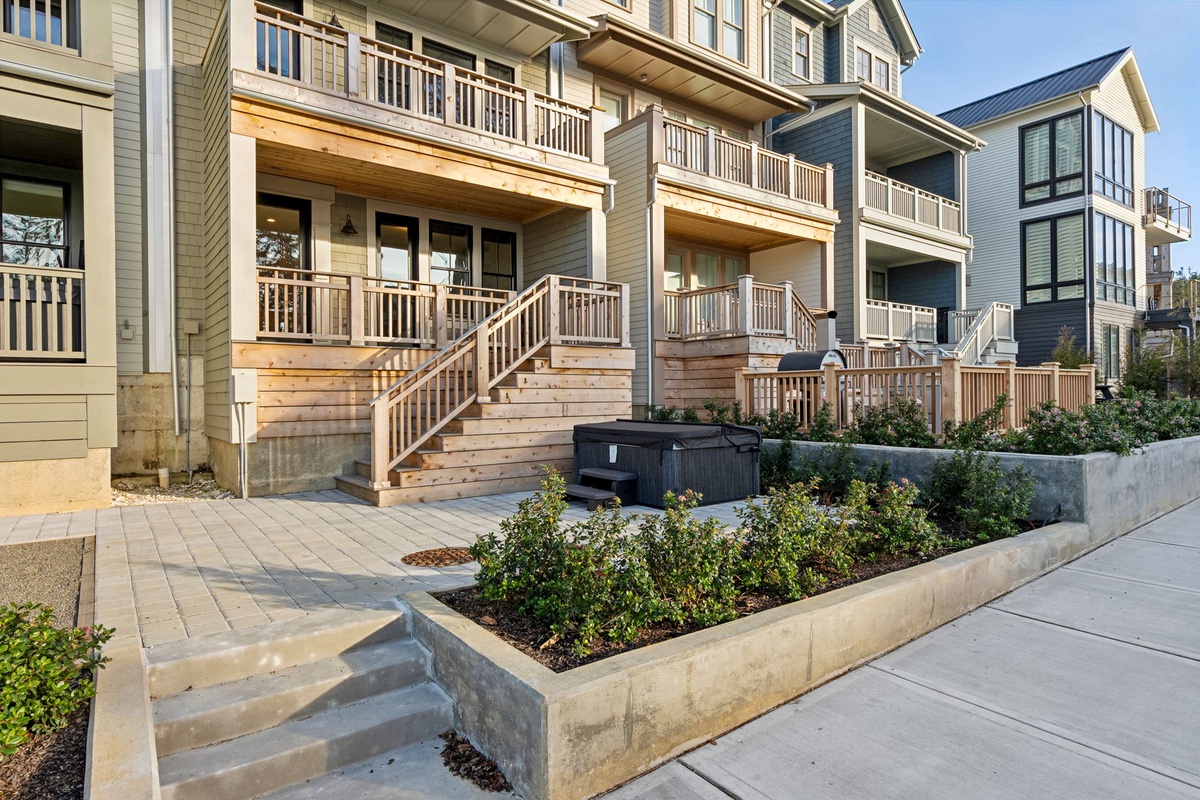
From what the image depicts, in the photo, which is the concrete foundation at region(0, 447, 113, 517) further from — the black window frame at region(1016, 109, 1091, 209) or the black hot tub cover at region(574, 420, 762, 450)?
the black window frame at region(1016, 109, 1091, 209)

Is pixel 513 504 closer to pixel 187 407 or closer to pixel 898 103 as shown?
pixel 187 407

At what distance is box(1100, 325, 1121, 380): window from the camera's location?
2050cm

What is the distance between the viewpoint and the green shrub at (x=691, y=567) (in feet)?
10.8

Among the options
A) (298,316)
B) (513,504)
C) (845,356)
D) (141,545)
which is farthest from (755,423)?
(141,545)

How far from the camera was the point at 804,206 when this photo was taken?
45.3 feet

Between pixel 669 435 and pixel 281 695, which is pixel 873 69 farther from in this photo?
pixel 281 695

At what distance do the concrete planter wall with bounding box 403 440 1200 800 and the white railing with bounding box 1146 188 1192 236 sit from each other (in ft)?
90.7

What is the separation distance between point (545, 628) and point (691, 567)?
2.70 feet

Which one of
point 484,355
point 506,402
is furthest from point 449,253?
point 506,402

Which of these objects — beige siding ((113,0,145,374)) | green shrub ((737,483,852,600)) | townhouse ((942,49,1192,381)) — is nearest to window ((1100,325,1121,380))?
townhouse ((942,49,1192,381))

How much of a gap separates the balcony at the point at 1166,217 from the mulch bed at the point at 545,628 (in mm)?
27821

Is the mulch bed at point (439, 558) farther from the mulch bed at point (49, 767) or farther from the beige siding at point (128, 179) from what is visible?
the beige siding at point (128, 179)

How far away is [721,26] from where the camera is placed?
15.1 meters

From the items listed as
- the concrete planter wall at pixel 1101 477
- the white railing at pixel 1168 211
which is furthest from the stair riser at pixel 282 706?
the white railing at pixel 1168 211
